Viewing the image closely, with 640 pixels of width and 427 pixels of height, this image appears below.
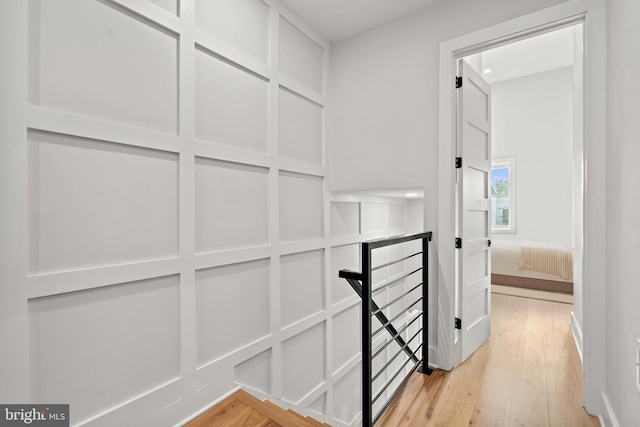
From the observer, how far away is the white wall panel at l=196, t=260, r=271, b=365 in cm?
166

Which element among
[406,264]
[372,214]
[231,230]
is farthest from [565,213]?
[231,230]

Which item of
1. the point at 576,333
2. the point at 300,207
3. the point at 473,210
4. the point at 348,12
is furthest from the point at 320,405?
the point at 348,12

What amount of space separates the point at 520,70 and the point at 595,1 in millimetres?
4170

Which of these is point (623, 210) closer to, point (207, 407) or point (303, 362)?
point (303, 362)

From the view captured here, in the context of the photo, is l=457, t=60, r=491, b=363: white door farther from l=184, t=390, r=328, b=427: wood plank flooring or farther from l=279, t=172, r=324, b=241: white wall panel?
l=184, t=390, r=328, b=427: wood plank flooring

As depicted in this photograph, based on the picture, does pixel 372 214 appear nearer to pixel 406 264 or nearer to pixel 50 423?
pixel 406 264

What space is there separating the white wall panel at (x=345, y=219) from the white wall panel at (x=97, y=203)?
54.7 inches

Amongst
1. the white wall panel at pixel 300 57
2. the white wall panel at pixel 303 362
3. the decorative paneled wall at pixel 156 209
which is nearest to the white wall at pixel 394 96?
the white wall panel at pixel 300 57

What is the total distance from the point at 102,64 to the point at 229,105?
25.3 inches

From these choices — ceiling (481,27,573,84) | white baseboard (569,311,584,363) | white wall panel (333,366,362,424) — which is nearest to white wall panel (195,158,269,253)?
white wall panel (333,366,362,424)

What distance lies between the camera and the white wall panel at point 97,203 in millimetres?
1145

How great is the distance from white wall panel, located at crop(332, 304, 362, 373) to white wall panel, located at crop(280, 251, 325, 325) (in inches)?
13.0

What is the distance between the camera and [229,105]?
1.82 meters

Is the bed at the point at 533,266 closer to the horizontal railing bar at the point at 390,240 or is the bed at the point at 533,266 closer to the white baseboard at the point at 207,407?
the horizontal railing bar at the point at 390,240
